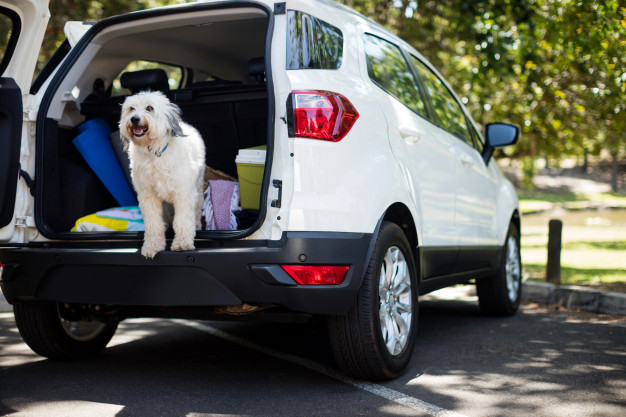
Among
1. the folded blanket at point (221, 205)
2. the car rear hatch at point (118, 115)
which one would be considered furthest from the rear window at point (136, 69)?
the folded blanket at point (221, 205)

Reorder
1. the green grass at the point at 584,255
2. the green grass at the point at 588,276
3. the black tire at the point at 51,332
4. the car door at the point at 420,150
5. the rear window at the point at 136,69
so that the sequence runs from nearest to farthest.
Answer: the car door at the point at 420,150
the black tire at the point at 51,332
the rear window at the point at 136,69
the green grass at the point at 588,276
the green grass at the point at 584,255

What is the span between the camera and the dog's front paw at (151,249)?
383 cm

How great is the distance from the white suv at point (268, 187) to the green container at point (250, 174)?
28mm

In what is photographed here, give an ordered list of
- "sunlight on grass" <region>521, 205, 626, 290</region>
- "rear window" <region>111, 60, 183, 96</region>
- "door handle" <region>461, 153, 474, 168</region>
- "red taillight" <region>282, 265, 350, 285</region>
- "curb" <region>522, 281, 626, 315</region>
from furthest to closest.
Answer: "sunlight on grass" <region>521, 205, 626, 290</region> → "curb" <region>522, 281, 626, 315</region> → "door handle" <region>461, 153, 474, 168</region> → "rear window" <region>111, 60, 183, 96</region> → "red taillight" <region>282, 265, 350, 285</region>

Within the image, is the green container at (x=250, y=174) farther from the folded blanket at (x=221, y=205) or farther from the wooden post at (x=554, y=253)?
the wooden post at (x=554, y=253)

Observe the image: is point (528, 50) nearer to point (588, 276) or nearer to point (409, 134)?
point (588, 276)

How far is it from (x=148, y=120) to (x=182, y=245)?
0.77 m

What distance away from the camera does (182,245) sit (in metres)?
3.83

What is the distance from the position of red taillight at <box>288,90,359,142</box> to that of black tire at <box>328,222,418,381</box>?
70 cm

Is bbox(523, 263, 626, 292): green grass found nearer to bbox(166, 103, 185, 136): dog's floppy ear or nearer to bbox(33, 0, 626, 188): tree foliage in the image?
bbox(33, 0, 626, 188): tree foliage

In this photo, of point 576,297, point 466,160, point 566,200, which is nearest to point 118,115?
point 466,160

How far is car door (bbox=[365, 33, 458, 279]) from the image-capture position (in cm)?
439

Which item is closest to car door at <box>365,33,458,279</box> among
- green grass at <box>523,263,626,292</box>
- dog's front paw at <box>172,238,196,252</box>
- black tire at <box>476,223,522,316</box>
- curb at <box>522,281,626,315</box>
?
dog's front paw at <box>172,238,196,252</box>

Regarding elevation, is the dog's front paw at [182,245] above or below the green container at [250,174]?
below
